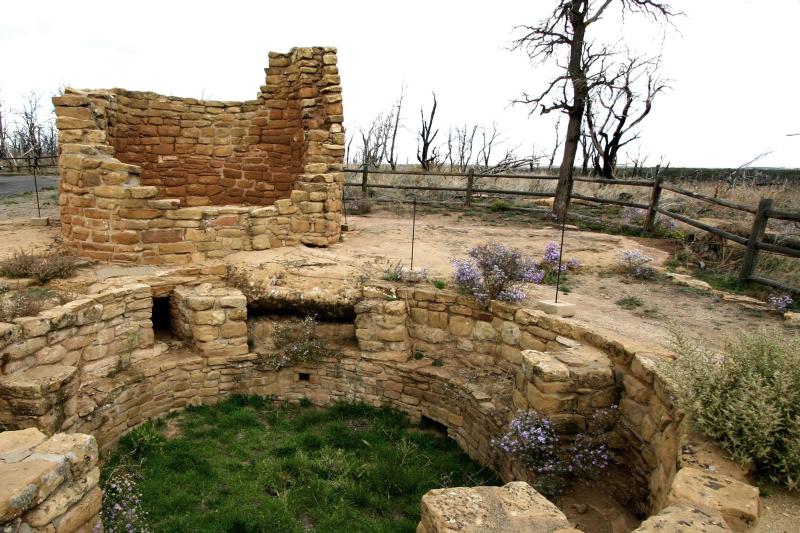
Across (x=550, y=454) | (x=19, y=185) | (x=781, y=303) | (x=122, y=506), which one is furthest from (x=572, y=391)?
(x=19, y=185)

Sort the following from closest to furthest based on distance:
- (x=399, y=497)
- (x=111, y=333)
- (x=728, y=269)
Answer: (x=399, y=497) < (x=111, y=333) < (x=728, y=269)

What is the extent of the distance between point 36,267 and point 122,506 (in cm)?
366

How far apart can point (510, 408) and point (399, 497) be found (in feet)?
5.33

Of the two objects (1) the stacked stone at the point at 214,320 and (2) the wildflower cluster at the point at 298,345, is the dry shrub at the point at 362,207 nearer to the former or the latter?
(2) the wildflower cluster at the point at 298,345

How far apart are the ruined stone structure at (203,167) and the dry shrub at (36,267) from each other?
63 cm

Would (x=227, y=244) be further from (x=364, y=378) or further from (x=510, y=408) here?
(x=510, y=408)

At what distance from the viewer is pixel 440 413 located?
6496 millimetres

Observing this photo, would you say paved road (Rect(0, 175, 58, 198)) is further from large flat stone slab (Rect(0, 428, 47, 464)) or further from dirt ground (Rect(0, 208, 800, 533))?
large flat stone slab (Rect(0, 428, 47, 464))

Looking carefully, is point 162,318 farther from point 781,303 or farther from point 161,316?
point 781,303

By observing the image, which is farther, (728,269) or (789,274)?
(728,269)

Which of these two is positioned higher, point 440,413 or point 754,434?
point 754,434

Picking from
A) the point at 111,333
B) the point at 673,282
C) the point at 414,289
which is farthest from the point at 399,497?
the point at 673,282

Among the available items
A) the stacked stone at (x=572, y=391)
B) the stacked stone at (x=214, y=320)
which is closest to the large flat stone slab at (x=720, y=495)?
the stacked stone at (x=572, y=391)

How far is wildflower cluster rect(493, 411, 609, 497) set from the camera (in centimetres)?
452
